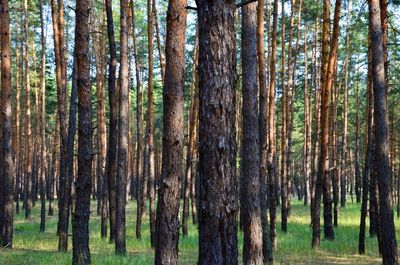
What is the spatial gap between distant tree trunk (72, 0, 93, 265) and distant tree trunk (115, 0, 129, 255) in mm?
3770

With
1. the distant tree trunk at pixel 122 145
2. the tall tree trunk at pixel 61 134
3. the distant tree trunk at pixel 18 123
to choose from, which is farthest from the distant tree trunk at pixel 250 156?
the distant tree trunk at pixel 18 123

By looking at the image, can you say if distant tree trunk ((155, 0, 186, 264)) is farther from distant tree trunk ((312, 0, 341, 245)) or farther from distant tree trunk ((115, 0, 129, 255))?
distant tree trunk ((312, 0, 341, 245))

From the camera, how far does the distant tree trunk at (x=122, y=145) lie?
12062 mm

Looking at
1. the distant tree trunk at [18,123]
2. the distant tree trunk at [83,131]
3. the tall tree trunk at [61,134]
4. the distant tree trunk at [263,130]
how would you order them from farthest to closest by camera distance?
1. the distant tree trunk at [18,123]
2. the tall tree trunk at [61,134]
3. the distant tree trunk at [263,130]
4. the distant tree trunk at [83,131]

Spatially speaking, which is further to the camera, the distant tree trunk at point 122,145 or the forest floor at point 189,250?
the distant tree trunk at point 122,145

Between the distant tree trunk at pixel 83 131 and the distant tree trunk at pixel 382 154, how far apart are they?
18.3 ft

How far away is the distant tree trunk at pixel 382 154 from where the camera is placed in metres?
9.02

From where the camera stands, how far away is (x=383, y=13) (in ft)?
37.3

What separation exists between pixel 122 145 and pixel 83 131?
448cm

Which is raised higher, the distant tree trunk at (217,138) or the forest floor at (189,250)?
the distant tree trunk at (217,138)

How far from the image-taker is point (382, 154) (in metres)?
9.16

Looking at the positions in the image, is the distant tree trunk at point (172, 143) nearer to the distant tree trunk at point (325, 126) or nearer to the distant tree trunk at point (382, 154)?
the distant tree trunk at point (382, 154)

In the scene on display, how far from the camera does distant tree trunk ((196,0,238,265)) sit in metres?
3.77

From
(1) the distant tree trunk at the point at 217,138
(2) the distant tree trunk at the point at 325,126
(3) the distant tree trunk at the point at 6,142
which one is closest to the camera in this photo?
(1) the distant tree trunk at the point at 217,138
